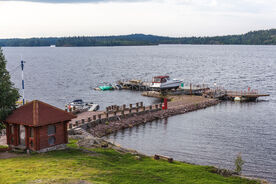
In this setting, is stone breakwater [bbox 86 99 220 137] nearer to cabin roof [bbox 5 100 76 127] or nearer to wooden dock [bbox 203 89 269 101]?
wooden dock [bbox 203 89 269 101]

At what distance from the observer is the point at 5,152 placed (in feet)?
81.3

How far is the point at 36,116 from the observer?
2389cm

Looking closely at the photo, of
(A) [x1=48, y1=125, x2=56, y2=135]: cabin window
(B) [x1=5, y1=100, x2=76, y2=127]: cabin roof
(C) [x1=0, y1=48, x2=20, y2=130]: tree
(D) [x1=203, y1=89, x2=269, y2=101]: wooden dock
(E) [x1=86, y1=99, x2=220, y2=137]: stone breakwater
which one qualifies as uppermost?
(C) [x1=0, y1=48, x2=20, y2=130]: tree

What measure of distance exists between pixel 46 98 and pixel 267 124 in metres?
49.1

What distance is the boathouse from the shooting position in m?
23.9

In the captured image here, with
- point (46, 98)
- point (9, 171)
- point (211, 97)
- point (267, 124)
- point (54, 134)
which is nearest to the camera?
point (9, 171)

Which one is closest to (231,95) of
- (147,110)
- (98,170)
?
(147,110)

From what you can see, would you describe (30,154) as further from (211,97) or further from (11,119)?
(211,97)

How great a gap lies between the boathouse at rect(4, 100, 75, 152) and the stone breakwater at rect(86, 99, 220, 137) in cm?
1441

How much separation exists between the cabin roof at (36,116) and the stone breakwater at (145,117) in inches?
583

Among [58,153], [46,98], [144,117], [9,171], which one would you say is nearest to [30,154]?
[58,153]

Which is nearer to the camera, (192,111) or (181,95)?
(192,111)

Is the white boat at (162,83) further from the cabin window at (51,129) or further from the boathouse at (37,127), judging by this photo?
the cabin window at (51,129)

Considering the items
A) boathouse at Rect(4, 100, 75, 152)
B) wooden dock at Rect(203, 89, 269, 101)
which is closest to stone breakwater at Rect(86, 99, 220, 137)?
wooden dock at Rect(203, 89, 269, 101)
